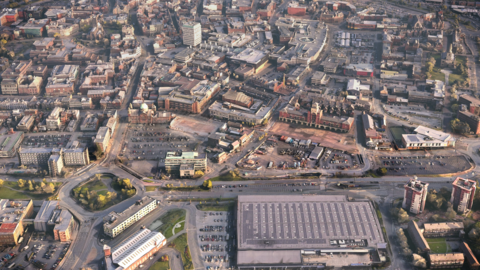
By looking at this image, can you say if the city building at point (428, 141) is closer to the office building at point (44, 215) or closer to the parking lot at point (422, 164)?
the parking lot at point (422, 164)

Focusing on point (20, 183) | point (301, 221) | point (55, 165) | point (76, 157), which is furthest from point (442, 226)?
point (20, 183)

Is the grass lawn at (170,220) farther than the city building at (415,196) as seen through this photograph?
No

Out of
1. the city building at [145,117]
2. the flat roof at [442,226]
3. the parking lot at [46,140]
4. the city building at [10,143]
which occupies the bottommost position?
the flat roof at [442,226]

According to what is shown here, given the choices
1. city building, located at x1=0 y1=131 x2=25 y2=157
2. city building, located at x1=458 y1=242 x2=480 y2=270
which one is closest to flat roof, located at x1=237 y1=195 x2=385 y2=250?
city building, located at x1=458 y1=242 x2=480 y2=270

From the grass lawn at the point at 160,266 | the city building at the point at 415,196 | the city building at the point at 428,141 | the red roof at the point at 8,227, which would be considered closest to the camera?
the grass lawn at the point at 160,266

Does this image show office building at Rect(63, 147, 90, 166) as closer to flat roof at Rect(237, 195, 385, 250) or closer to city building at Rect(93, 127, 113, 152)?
city building at Rect(93, 127, 113, 152)

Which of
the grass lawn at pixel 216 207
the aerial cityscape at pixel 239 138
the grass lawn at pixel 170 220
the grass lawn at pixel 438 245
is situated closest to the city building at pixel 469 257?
the aerial cityscape at pixel 239 138

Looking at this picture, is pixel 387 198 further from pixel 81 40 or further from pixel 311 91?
pixel 81 40

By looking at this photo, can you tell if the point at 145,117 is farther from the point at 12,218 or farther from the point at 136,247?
the point at 136,247
